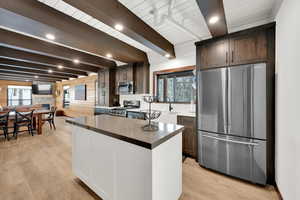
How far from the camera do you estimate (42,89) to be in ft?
31.6

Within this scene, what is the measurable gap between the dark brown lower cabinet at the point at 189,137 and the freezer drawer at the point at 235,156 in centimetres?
27

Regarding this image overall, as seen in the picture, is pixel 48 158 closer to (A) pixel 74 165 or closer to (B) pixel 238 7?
(A) pixel 74 165

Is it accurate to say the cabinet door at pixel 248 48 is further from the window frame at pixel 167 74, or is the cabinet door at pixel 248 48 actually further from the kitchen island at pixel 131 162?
the kitchen island at pixel 131 162

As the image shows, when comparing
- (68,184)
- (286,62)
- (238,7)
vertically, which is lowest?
(68,184)

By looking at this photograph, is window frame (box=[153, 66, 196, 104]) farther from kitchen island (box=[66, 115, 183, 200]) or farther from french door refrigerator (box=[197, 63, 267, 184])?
kitchen island (box=[66, 115, 183, 200])

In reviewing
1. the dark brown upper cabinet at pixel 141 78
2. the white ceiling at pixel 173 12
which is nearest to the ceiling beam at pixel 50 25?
the white ceiling at pixel 173 12

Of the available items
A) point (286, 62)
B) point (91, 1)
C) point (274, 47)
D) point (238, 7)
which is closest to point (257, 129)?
point (286, 62)

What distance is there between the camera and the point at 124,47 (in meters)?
3.25

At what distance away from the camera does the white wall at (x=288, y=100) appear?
132 cm

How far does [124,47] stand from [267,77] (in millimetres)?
2916

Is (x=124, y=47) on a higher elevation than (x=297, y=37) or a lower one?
higher

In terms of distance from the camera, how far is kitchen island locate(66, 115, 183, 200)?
118 centimetres

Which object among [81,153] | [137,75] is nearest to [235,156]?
[81,153]

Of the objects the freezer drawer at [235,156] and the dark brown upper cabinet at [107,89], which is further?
the dark brown upper cabinet at [107,89]
